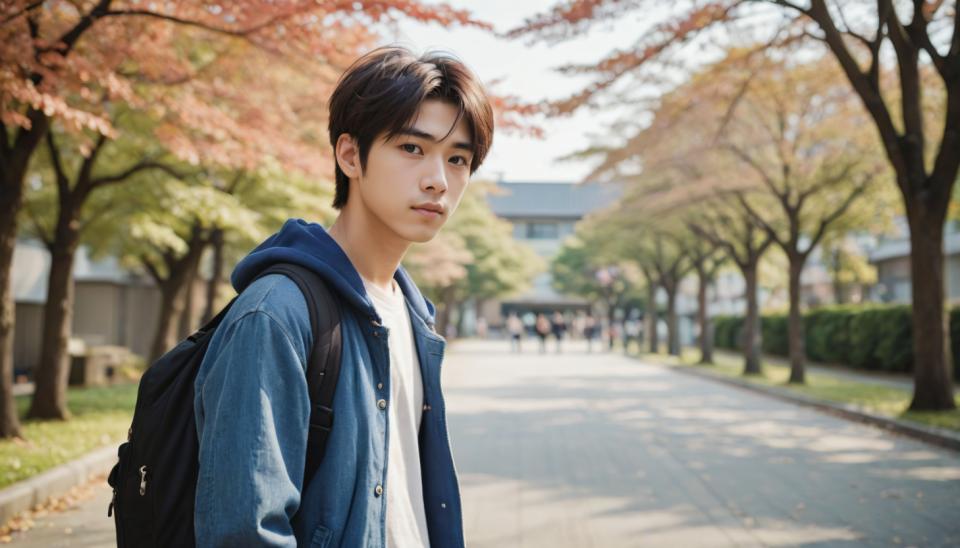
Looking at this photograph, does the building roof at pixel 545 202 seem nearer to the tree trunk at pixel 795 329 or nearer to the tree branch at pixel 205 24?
the tree trunk at pixel 795 329

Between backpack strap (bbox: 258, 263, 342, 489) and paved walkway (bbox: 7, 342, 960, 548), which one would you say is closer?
backpack strap (bbox: 258, 263, 342, 489)

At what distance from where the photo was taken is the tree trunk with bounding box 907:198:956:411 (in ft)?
40.2

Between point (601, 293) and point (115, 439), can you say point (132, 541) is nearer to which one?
point (115, 439)

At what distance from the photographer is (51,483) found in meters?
6.97

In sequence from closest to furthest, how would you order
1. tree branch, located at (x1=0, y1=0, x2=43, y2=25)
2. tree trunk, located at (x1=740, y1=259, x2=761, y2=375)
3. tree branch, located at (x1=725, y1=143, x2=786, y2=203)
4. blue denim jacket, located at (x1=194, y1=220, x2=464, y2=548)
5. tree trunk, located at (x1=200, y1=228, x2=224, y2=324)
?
blue denim jacket, located at (x1=194, y1=220, x2=464, y2=548) → tree branch, located at (x1=0, y1=0, x2=43, y2=25) → tree trunk, located at (x1=200, y1=228, x2=224, y2=324) → tree branch, located at (x1=725, y1=143, x2=786, y2=203) → tree trunk, located at (x1=740, y1=259, x2=761, y2=375)

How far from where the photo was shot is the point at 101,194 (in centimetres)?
1523

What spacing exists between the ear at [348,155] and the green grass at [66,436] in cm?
587

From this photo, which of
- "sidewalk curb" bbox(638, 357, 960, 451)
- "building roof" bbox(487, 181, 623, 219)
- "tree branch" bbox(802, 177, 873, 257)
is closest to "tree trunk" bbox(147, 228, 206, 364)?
"sidewalk curb" bbox(638, 357, 960, 451)

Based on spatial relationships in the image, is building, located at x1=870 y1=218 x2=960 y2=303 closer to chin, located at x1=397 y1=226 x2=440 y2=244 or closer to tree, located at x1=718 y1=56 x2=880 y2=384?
tree, located at x1=718 y1=56 x2=880 y2=384

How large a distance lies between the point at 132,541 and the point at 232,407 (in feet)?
1.28

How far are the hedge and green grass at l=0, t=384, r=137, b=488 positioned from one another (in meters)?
15.8

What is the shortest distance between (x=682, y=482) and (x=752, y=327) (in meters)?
17.0

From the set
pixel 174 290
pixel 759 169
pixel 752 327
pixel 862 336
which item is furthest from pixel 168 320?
pixel 862 336

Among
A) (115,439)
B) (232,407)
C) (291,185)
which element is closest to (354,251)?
(232,407)
